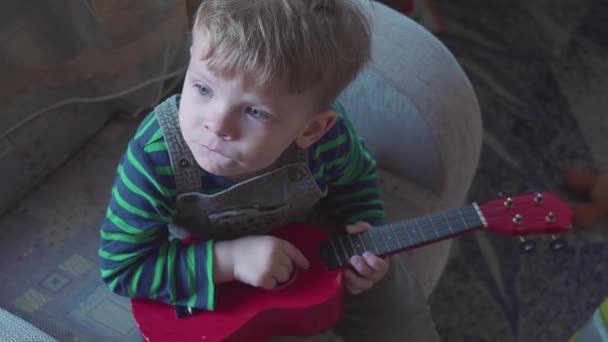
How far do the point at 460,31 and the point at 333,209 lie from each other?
104cm

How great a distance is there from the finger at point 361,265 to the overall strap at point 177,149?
0.23 metres

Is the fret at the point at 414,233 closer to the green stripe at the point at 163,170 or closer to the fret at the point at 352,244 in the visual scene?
the fret at the point at 352,244

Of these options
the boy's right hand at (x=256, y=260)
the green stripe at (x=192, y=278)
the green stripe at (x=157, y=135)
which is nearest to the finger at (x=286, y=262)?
the boy's right hand at (x=256, y=260)

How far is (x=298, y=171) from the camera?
0.85 meters

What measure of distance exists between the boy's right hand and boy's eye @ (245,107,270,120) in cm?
Result: 20

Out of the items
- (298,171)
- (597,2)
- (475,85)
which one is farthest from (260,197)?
(597,2)

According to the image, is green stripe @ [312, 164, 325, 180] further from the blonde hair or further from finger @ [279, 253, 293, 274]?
the blonde hair

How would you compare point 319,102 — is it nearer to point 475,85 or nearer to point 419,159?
point 419,159

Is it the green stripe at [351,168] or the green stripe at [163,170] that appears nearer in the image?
the green stripe at [163,170]

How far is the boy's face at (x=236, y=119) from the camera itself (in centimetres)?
67

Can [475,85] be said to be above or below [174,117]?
below

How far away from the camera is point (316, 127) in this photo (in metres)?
0.77

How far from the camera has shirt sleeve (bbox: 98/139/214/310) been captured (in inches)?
30.7

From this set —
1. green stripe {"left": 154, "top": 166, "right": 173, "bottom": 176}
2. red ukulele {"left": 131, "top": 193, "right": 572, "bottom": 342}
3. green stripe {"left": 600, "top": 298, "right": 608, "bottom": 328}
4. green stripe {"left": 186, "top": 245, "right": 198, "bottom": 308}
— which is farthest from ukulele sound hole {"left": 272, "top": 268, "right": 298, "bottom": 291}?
green stripe {"left": 600, "top": 298, "right": 608, "bottom": 328}
